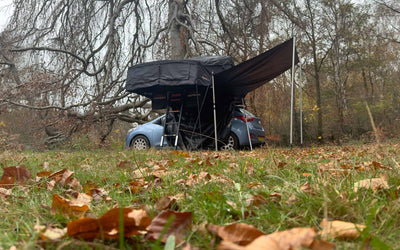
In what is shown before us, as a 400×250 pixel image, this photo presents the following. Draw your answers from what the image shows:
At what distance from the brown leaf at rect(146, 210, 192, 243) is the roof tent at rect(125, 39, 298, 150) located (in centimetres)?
449

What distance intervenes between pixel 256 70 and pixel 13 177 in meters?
5.33

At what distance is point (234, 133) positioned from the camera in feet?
25.1

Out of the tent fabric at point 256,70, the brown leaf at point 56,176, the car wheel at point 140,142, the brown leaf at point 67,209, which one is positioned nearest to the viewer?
the brown leaf at point 67,209

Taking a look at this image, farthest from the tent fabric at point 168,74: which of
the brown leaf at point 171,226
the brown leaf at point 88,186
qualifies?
the brown leaf at point 171,226

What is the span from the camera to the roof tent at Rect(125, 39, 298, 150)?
6.27 m

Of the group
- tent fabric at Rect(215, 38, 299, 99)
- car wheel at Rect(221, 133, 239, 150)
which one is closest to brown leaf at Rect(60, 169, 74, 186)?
tent fabric at Rect(215, 38, 299, 99)

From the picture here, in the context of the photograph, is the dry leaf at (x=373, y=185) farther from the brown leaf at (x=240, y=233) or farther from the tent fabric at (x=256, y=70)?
the tent fabric at (x=256, y=70)

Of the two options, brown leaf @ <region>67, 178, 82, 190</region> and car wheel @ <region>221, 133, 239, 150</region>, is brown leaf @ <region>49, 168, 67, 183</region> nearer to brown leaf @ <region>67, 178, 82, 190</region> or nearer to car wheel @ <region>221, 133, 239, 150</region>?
brown leaf @ <region>67, 178, 82, 190</region>

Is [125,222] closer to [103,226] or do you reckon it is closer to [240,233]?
[103,226]

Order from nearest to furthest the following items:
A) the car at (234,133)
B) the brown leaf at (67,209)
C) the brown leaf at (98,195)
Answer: the brown leaf at (67,209)
the brown leaf at (98,195)
the car at (234,133)

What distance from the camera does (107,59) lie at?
9.66 meters

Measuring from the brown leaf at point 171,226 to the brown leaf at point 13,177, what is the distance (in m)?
1.32

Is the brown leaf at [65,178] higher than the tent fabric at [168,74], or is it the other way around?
the tent fabric at [168,74]

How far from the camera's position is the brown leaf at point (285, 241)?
2.03 feet
